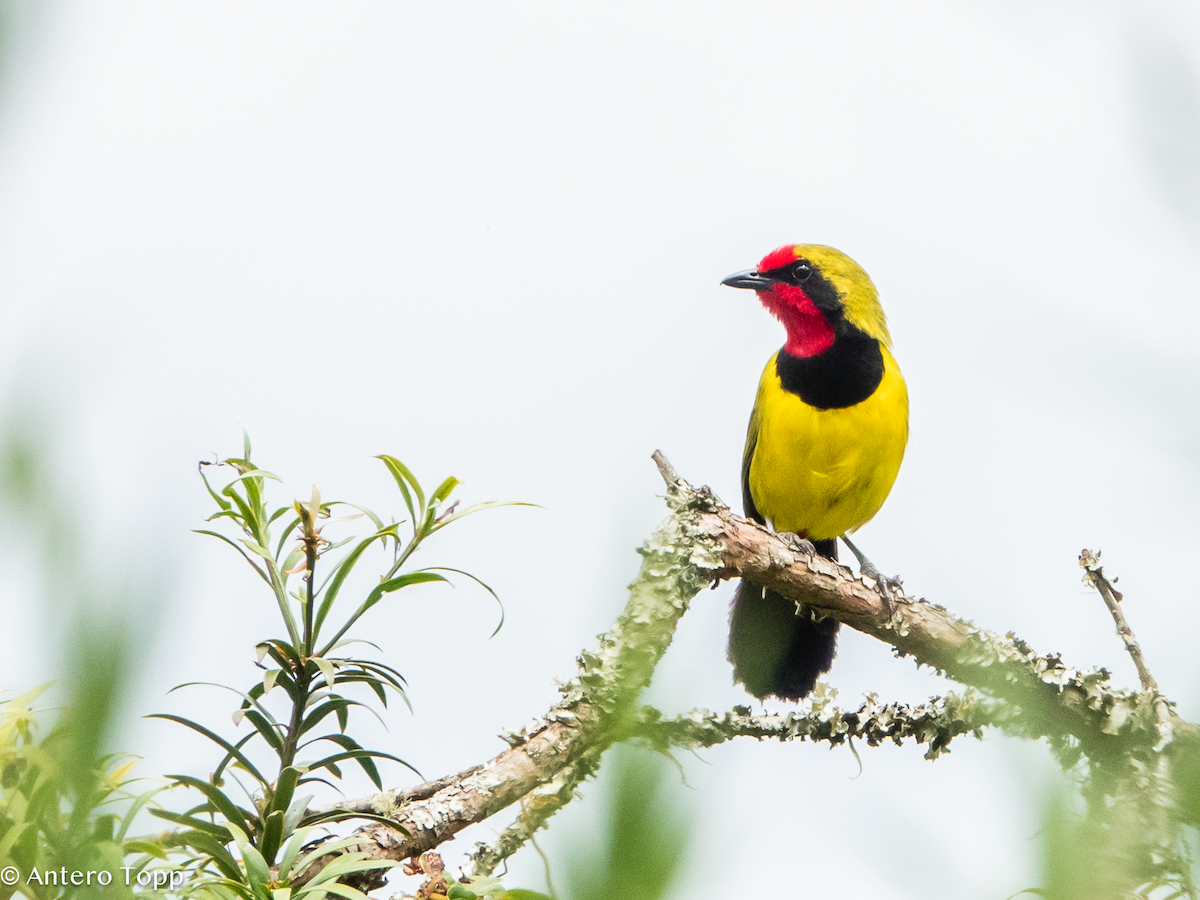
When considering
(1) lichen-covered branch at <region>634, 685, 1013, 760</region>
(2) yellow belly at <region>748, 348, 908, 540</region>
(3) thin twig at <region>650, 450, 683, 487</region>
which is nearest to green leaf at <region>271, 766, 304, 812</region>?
(1) lichen-covered branch at <region>634, 685, 1013, 760</region>

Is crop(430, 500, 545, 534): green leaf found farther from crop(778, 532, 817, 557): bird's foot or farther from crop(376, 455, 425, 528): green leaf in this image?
crop(778, 532, 817, 557): bird's foot

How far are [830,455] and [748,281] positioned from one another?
34.9 inches

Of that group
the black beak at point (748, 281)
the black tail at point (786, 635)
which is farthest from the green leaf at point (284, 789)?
the black beak at point (748, 281)

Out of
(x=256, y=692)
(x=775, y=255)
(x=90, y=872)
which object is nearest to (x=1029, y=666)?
(x=256, y=692)

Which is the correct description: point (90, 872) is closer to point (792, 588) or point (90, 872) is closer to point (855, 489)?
point (792, 588)

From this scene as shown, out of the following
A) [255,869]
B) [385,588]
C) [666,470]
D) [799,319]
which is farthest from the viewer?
[799,319]

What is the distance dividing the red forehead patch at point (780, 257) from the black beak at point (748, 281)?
2.2 inches

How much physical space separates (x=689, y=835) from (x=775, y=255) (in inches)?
163

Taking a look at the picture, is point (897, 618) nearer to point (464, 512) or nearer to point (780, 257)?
point (464, 512)

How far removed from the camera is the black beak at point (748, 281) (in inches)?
168

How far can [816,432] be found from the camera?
3758 millimetres

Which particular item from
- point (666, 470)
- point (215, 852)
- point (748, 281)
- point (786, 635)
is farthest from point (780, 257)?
point (215, 852)

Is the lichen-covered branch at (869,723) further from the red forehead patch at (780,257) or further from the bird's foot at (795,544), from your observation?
the red forehead patch at (780,257)

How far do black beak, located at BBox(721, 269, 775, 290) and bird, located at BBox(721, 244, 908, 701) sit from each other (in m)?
0.05
